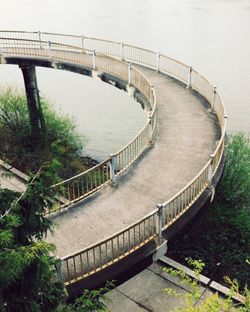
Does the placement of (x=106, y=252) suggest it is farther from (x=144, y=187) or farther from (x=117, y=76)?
(x=117, y=76)

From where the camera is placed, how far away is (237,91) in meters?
35.2

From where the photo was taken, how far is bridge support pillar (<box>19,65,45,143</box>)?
86.6 ft

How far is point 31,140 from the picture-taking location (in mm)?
28406

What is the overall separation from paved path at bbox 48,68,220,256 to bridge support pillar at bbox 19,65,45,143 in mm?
10549

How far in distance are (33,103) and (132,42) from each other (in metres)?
20.2

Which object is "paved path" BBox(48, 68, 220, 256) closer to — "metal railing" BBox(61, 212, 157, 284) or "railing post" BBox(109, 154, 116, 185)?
"railing post" BBox(109, 154, 116, 185)

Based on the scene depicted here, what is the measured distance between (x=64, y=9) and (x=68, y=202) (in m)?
56.3

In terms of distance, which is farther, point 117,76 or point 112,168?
point 117,76

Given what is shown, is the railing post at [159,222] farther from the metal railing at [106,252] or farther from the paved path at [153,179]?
the paved path at [153,179]

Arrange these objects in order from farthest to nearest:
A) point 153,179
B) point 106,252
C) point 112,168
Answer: point 153,179 < point 112,168 < point 106,252

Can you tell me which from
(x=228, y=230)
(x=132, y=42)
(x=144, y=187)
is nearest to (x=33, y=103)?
(x=228, y=230)

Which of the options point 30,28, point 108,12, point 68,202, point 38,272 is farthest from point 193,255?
point 108,12

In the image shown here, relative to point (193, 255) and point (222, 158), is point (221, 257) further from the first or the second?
point (222, 158)

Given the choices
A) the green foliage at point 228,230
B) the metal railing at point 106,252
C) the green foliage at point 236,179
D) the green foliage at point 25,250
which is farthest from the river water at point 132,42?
the green foliage at point 25,250
